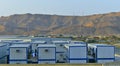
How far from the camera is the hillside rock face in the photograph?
145500 millimetres

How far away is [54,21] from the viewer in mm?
189500

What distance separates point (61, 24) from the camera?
18412 centimetres

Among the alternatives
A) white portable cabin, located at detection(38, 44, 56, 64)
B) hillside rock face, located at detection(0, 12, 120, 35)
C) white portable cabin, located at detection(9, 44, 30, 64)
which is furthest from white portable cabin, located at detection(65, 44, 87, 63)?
hillside rock face, located at detection(0, 12, 120, 35)

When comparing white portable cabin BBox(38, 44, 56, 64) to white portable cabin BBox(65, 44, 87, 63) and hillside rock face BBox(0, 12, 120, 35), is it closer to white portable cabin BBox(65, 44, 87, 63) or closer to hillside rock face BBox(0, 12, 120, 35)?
white portable cabin BBox(65, 44, 87, 63)

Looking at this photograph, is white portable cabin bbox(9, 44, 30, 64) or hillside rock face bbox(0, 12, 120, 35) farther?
hillside rock face bbox(0, 12, 120, 35)

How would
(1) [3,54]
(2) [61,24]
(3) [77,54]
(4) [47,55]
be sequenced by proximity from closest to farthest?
(4) [47,55] < (3) [77,54] < (1) [3,54] < (2) [61,24]

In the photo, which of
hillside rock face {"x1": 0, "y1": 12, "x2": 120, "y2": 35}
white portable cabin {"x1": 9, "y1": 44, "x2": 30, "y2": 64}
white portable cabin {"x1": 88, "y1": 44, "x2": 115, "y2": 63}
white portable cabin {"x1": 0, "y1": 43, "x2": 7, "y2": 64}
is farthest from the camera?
hillside rock face {"x1": 0, "y1": 12, "x2": 120, "y2": 35}

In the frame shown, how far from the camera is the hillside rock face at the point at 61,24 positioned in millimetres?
145500

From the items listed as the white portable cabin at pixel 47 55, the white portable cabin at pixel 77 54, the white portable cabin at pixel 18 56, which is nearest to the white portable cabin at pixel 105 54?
the white portable cabin at pixel 77 54

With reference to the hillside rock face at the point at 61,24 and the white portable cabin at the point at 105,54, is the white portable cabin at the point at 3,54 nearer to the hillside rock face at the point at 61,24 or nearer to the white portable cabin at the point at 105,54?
the white portable cabin at the point at 105,54

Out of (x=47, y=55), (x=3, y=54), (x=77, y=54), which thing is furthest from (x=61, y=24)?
(x=47, y=55)

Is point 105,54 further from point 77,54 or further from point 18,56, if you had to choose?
point 18,56

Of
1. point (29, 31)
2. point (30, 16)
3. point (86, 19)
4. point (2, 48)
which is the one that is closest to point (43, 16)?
point (30, 16)

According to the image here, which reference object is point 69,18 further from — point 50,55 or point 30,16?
point 50,55
